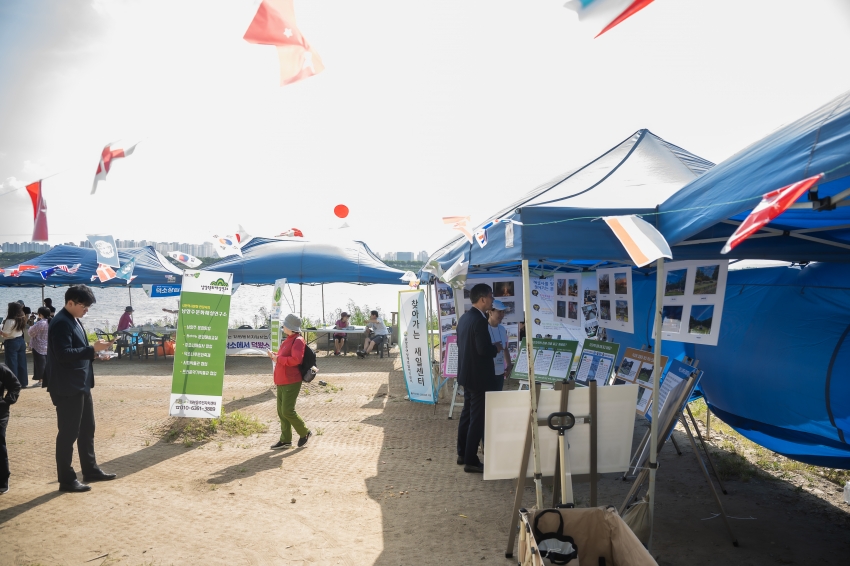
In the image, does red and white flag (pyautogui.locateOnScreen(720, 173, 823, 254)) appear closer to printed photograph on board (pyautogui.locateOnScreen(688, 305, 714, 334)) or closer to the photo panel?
printed photograph on board (pyautogui.locateOnScreen(688, 305, 714, 334))

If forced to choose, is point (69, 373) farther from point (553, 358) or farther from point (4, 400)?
point (553, 358)

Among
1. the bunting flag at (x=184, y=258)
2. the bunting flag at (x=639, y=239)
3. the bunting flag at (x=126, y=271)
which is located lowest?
the bunting flag at (x=639, y=239)

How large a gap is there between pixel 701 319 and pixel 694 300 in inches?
6.6

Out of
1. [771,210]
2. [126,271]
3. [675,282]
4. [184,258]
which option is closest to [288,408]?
[675,282]

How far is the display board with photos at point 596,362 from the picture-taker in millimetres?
5648

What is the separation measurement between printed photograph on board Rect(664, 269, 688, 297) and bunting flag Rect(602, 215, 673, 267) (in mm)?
1328

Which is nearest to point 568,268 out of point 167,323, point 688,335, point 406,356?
point 406,356

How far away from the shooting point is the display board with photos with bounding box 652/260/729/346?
4461mm

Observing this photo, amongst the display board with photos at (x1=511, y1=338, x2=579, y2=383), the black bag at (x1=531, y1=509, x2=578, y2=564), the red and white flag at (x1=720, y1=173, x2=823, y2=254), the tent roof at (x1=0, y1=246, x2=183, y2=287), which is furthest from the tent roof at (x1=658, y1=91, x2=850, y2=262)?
the tent roof at (x1=0, y1=246, x2=183, y2=287)

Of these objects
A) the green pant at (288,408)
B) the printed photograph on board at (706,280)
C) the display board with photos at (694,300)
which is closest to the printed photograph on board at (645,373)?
the display board with photos at (694,300)

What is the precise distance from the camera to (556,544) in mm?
3400

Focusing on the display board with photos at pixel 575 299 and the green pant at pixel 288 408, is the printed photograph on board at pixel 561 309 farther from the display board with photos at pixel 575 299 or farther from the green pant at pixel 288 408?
the green pant at pixel 288 408

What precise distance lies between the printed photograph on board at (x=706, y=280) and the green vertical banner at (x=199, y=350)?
5895 mm

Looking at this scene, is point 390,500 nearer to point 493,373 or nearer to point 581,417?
point 493,373
